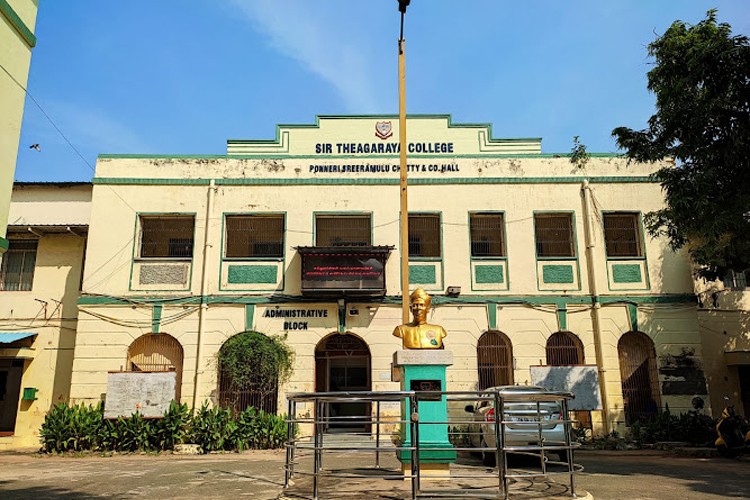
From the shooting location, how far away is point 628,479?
9.68 meters

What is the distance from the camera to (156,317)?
16516 mm

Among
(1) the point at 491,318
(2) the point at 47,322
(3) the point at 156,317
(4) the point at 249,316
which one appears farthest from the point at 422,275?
(2) the point at 47,322

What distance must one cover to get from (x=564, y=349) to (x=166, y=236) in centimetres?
1205

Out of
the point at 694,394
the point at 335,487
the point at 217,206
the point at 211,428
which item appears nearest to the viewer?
the point at 335,487

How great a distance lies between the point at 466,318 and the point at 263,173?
7.31 metres

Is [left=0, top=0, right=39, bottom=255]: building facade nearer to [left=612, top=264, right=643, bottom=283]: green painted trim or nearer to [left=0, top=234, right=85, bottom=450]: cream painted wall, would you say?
[left=0, top=234, right=85, bottom=450]: cream painted wall

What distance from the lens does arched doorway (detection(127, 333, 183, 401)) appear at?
16.7 m

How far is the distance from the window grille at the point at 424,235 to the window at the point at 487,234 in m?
1.03

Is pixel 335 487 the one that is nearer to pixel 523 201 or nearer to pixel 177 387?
pixel 177 387

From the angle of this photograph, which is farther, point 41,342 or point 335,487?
point 41,342

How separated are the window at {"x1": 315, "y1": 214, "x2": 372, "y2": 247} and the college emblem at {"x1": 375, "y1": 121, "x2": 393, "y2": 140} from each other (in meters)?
2.54

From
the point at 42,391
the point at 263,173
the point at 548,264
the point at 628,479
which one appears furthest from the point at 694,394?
the point at 42,391

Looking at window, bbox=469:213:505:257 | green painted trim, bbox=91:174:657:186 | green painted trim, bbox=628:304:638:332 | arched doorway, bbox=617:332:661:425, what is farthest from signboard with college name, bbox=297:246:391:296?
arched doorway, bbox=617:332:661:425

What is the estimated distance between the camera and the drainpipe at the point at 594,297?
16.1 metres
